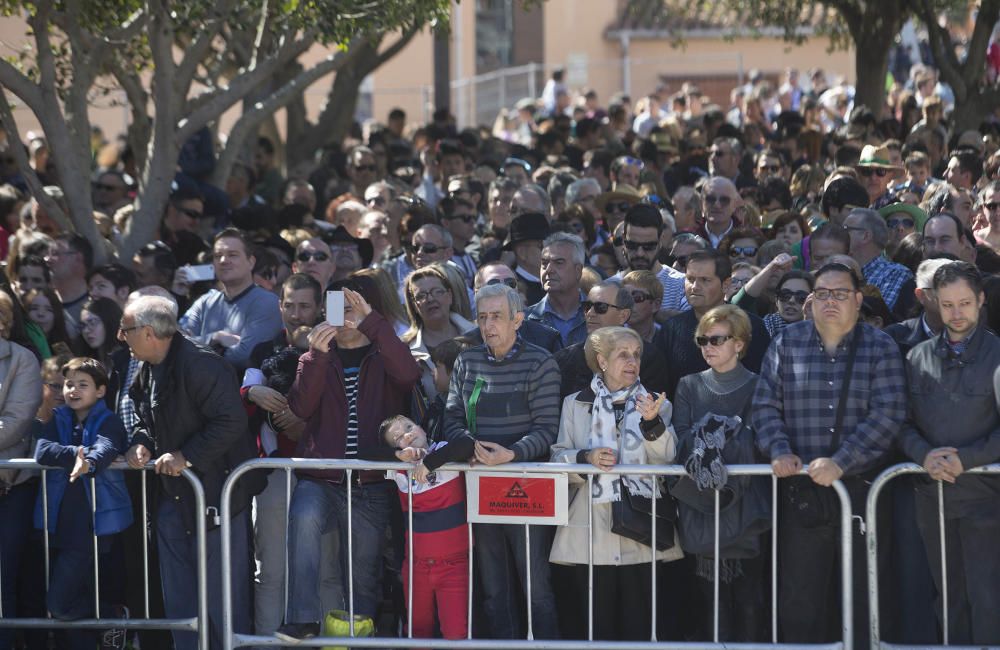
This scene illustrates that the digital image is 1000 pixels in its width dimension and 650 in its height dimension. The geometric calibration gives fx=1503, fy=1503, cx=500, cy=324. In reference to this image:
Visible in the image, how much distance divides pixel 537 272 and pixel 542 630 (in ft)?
10.5

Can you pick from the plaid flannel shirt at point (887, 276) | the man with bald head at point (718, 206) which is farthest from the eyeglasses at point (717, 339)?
the man with bald head at point (718, 206)

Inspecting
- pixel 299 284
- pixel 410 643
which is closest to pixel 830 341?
pixel 410 643

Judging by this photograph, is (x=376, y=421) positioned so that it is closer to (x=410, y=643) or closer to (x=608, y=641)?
(x=410, y=643)

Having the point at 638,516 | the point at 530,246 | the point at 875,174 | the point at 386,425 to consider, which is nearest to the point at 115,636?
the point at 386,425

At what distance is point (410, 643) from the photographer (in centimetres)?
682

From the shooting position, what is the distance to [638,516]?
22.6 feet

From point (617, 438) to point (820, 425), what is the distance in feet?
3.03

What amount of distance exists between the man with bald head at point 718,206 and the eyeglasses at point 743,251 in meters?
1.01

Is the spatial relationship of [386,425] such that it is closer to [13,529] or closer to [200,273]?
[13,529]

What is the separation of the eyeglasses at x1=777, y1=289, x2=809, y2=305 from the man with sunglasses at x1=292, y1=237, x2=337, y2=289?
3.04 m

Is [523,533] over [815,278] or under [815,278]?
under

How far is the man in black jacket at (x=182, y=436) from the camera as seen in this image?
7.17 m

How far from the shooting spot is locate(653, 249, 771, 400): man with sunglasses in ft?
25.3

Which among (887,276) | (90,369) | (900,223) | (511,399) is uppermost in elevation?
(900,223)
